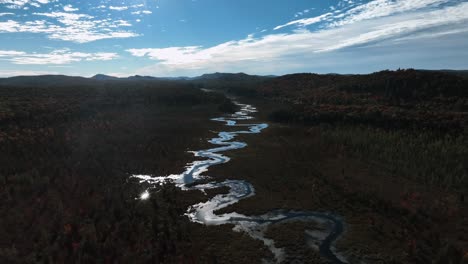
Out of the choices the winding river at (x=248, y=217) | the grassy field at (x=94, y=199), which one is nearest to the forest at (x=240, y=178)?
the grassy field at (x=94, y=199)

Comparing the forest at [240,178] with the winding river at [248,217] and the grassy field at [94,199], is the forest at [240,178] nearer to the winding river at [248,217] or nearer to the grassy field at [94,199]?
the grassy field at [94,199]

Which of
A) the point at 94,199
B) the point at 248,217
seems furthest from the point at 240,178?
the point at 94,199

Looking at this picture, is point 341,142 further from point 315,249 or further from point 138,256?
point 138,256

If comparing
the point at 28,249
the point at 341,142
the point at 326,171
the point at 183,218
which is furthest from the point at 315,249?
the point at 341,142

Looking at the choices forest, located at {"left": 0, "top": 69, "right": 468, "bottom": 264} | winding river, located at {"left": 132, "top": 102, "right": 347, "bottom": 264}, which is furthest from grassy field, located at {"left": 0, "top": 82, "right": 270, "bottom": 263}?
winding river, located at {"left": 132, "top": 102, "right": 347, "bottom": 264}

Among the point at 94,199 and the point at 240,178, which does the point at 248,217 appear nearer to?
the point at 240,178

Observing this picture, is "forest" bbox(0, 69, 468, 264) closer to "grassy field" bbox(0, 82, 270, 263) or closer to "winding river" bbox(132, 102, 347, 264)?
"grassy field" bbox(0, 82, 270, 263)

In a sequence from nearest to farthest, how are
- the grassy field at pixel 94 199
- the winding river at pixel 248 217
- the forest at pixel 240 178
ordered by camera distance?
the grassy field at pixel 94 199 < the forest at pixel 240 178 < the winding river at pixel 248 217

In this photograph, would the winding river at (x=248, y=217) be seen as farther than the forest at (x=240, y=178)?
Yes

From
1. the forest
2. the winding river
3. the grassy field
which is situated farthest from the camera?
the winding river

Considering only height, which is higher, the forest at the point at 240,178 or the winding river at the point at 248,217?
the forest at the point at 240,178

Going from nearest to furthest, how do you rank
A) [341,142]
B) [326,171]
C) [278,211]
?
1. [278,211]
2. [326,171]
3. [341,142]
